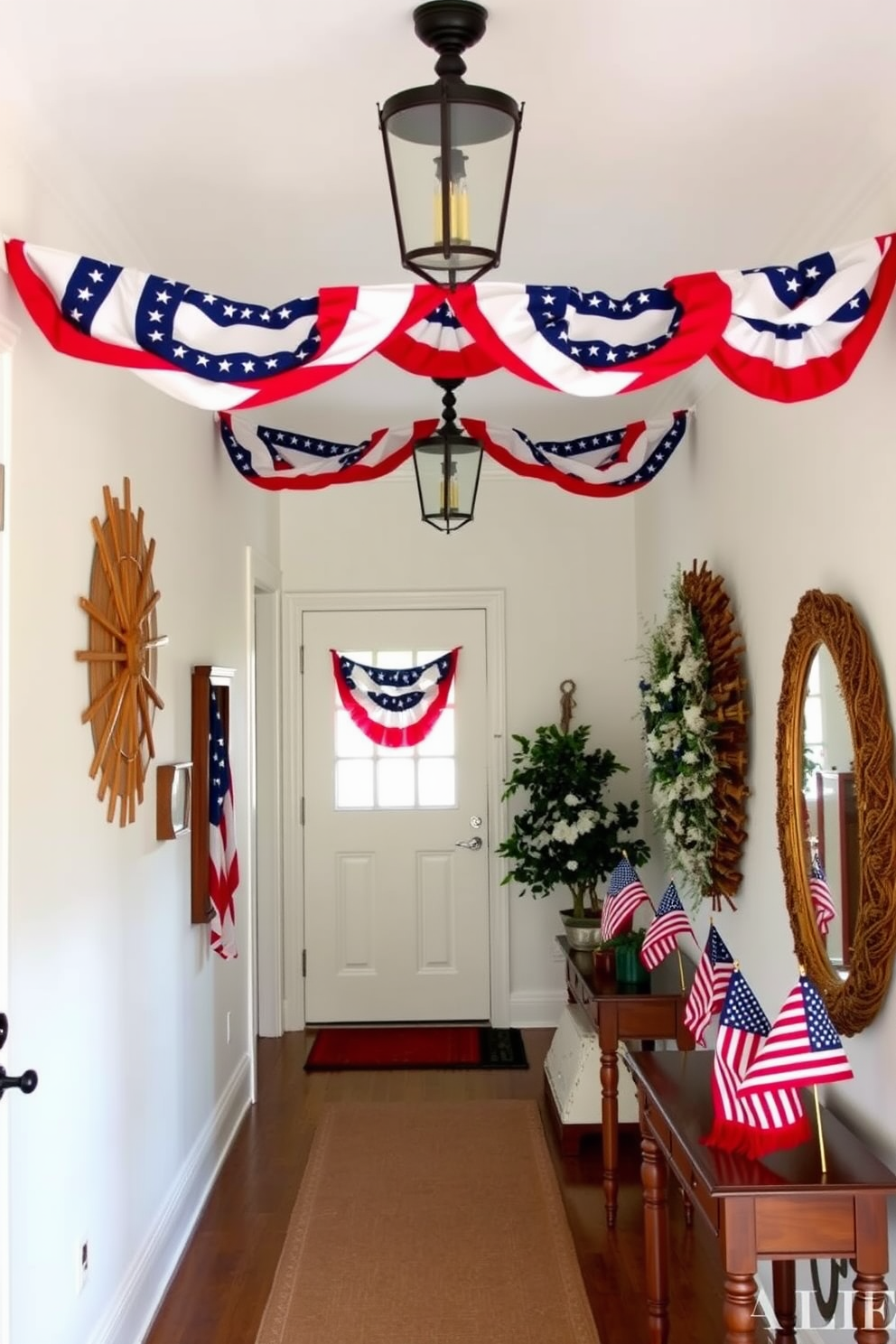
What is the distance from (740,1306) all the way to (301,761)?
4.06m

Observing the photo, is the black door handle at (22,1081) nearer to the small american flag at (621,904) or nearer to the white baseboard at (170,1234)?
the white baseboard at (170,1234)

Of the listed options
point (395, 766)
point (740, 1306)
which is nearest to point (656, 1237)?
point (740, 1306)

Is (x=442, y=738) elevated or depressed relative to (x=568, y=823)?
elevated

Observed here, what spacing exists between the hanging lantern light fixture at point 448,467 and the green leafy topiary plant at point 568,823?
5.31ft

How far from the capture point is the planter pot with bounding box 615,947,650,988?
4.05 m

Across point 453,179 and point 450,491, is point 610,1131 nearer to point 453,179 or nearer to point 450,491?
point 450,491

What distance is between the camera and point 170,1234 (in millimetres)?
3430

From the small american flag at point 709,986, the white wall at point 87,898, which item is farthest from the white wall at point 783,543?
the white wall at point 87,898

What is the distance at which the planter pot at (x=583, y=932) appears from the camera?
15.6ft

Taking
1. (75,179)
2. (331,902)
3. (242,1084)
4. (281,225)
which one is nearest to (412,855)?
(331,902)

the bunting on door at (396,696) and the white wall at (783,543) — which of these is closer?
the white wall at (783,543)

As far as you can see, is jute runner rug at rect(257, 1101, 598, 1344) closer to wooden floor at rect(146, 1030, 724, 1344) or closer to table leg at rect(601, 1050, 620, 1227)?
wooden floor at rect(146, 1030, 724, 1344)

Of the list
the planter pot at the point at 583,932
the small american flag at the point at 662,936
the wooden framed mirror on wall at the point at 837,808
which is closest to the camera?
the wooden framed mirror on wall at the point at 837,808

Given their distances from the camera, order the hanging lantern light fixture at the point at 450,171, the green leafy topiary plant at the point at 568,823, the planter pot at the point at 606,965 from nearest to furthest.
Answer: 1. the hanging lantern light fixture at the point at 450,171
2. the planter pot at the point at 606,965
3. the green leafy topiary plant at the point at 568,823
